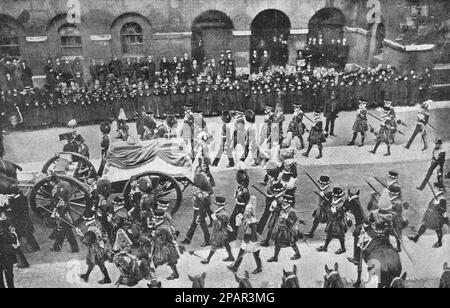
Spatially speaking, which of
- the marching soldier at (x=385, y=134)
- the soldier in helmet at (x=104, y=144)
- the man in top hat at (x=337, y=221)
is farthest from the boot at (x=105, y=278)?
the marching soldier at (x=385, y=134)

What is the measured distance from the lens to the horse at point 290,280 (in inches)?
323

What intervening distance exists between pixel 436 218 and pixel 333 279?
2580 mm

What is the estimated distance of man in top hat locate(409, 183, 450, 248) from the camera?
932 centimetres

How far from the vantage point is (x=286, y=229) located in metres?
8.95

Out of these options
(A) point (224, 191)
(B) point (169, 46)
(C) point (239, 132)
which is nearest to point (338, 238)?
(A) point (224, 191)

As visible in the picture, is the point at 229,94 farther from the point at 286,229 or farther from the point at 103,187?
the point at 286,229

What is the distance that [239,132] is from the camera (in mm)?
11750

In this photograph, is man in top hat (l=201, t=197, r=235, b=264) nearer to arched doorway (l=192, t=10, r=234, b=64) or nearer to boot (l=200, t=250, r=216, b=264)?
boot (l=200, t=250, r=216, b=264)

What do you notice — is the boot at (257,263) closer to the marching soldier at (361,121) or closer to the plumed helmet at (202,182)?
the plumed helmet at (202,182)

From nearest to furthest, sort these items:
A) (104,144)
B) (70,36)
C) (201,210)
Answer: (201,210) → (104,144) → (70,36)

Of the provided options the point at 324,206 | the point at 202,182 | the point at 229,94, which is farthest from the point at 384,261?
the point at 229,94

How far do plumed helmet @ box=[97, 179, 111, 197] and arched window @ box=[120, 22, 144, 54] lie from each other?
22.5ft

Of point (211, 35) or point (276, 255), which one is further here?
point (211, 35)
